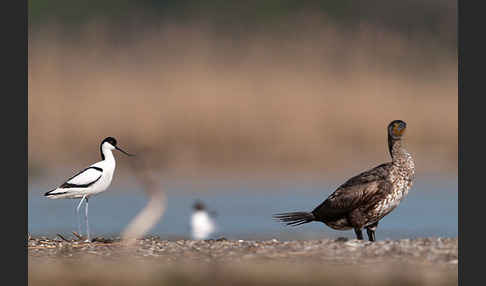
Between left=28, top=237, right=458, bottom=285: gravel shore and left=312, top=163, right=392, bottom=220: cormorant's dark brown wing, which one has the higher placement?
left=312, top=163, right=392, bottom=220: cormorant's dark brown wing

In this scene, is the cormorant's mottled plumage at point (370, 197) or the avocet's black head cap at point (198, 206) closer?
the cormorant's mottled plumage at point (370, 197)

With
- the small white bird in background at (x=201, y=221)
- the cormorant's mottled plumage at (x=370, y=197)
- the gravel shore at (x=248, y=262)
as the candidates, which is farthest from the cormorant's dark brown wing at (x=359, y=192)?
the small white bird in background at (x=201, y=221)

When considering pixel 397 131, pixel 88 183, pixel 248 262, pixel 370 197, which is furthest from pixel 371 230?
pixel 88 183

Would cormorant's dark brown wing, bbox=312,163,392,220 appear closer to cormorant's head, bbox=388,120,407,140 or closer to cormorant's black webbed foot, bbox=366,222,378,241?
cormorant's black webbed foot, bbox=366,222,378,241

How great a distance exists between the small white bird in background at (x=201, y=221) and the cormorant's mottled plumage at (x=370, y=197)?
460 cm

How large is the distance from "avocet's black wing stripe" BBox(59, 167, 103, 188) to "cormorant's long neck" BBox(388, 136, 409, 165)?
345 cm

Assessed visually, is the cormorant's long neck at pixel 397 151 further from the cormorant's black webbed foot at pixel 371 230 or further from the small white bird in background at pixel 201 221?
the small white bird in background at pixel 201 221

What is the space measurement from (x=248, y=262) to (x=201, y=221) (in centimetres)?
775

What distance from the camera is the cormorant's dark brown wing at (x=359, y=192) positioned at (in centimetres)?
1186

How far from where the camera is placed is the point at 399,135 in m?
12.7

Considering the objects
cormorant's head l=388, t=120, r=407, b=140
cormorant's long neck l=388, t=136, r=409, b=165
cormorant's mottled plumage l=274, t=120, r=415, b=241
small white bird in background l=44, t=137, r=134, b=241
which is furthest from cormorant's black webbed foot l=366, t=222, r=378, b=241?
small white bird in background l=44, t=137, r=134, b=241

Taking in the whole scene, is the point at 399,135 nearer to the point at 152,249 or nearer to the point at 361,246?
the point at 361,246

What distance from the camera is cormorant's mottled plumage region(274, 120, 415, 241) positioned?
11.9 m

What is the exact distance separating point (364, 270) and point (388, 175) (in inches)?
105
